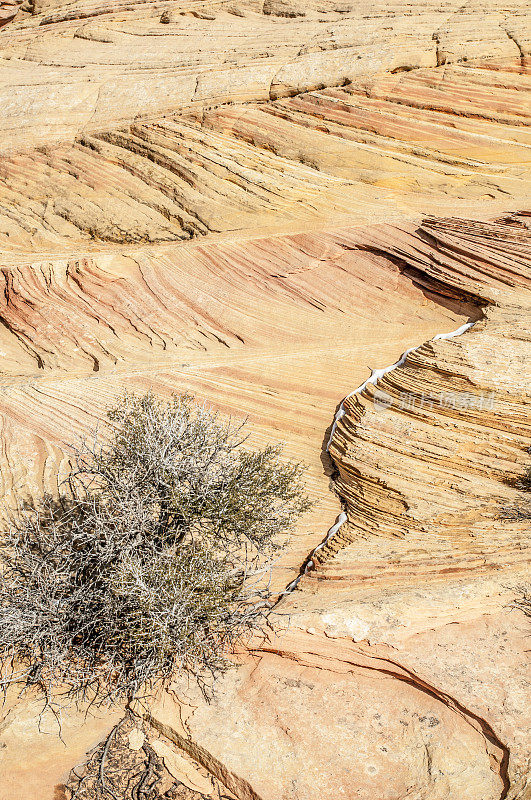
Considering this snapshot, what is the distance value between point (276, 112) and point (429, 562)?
347 inches

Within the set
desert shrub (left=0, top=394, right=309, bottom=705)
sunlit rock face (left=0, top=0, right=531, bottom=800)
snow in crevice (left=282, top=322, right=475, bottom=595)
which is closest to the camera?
sunlit rock face (left=0, top=0, right=531, bottom=800)

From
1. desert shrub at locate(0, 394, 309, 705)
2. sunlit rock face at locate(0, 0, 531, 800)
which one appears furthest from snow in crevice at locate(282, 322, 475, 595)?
desert shrub at locate(0, 394, 309, 705)

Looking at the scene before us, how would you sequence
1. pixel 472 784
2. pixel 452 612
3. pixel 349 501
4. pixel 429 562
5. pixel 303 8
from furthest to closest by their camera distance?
pixel 303 8
pixel 349 501
pixel 429 562
pixel 452 612
pixel 472 784

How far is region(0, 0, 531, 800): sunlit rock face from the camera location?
14.4 feet

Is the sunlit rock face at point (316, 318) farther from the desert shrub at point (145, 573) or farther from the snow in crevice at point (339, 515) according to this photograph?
the desert shrub at point (145, 573)

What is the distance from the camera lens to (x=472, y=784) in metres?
3.79

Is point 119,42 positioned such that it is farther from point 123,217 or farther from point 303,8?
point 123,217

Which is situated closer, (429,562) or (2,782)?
(2,782)

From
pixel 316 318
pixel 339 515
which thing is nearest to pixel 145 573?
pixel 339 515

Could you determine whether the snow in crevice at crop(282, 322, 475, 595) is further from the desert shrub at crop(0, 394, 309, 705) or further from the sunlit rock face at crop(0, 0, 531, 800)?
the desert shrub at crop(0, 394, 309, 705)

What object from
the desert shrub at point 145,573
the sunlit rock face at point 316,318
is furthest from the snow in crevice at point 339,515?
the desert shrub at point 145,573

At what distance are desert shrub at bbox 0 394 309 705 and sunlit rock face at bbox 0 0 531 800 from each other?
1.03ft

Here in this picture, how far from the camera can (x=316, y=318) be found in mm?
10203

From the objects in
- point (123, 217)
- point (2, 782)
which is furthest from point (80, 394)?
point (2, 782)
